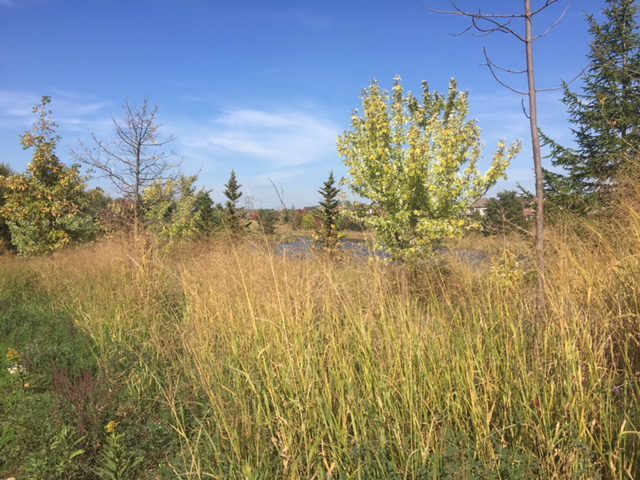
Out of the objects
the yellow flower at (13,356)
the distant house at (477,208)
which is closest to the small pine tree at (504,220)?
the distant house at (477,208)

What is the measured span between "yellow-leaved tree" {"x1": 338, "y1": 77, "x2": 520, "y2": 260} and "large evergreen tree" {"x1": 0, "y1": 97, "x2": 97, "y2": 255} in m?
10.9

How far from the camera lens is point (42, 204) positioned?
13.6 metres

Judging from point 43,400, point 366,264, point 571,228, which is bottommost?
point 43,400

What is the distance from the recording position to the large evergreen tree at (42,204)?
13562 millimetres

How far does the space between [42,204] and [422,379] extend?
14811 millimetres

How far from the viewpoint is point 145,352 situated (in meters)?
4.39

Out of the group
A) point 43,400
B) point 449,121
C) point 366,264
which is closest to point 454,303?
point 366,264

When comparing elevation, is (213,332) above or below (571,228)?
below

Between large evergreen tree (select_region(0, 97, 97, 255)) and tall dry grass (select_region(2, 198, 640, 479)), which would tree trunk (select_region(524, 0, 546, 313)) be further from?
large evergreen tree (select_region(0, 97, 97, 255))

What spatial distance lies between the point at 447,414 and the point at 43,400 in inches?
127

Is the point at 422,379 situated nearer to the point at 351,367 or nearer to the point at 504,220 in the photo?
the point at 351,367

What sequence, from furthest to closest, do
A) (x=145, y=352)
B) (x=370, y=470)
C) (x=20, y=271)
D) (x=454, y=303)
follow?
(x=20, y=271), (x=145, y=352), (x=454, y=303), (x=370, y=470)

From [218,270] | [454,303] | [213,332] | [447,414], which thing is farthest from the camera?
[218,270]

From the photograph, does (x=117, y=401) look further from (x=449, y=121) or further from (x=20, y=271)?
(x=20, y=271)
